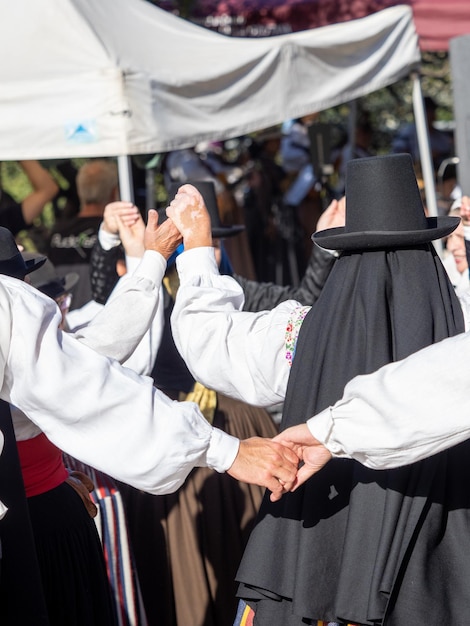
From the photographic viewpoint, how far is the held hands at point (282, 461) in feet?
7.75

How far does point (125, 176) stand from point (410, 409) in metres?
2.51

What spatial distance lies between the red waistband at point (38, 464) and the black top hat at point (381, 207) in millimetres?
1031

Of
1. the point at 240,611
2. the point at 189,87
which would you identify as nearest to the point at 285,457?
the point at 240,611

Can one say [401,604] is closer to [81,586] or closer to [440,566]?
[440,566]

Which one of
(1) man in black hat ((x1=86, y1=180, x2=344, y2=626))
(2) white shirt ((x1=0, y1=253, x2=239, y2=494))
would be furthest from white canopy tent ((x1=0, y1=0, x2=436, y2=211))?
(2) white shirt ((x1=0, y1=253, x2=239, y2=494))

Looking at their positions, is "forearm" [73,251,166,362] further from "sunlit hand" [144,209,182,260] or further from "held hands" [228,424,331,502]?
"held hands" [228,424,331,502]

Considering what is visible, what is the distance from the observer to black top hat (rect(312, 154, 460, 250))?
8.22 ft

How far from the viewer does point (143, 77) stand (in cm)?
427

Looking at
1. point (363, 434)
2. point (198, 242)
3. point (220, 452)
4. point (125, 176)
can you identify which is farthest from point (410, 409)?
point (125, 176)

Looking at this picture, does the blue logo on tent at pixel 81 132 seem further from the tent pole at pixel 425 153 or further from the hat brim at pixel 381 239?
the tent pole at pixel 425 153

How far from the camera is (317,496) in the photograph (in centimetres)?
249

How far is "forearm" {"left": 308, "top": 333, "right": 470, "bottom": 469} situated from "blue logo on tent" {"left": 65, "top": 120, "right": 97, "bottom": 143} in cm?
228

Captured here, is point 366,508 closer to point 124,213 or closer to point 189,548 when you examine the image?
point 124,213

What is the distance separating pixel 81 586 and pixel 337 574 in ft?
3.03
